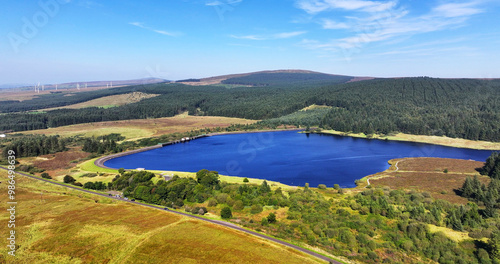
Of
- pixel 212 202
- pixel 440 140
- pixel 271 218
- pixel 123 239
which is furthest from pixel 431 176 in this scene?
pixel 123 239

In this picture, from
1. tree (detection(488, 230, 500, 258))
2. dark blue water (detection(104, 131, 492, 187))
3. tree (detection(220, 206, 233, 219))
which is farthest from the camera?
dark blue water (detection(104, 131, 492, 187))

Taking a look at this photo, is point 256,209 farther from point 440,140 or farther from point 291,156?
point 440,140

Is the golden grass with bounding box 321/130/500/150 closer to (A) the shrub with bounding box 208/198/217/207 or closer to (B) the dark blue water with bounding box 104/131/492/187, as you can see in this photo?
(B) the dark blue water with bounding box 104/131/492/187

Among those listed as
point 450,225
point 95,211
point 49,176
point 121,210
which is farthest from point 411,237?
point 49,176

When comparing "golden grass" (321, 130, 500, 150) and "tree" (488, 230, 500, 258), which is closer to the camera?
"tree" (488, 230, 500, 258)

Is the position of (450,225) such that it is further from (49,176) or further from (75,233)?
(49,176)

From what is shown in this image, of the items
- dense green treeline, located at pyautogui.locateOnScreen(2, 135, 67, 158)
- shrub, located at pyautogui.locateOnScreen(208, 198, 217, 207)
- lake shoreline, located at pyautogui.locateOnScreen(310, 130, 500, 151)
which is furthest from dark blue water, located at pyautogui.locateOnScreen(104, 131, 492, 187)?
dense green treeline, located at pyautogui.locateOnScreen(2, 135, 67, 158)

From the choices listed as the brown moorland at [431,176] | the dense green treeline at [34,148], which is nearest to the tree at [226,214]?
the brown moorland at [431,176]
